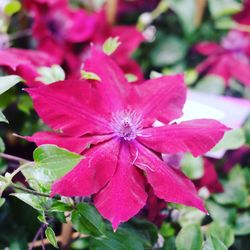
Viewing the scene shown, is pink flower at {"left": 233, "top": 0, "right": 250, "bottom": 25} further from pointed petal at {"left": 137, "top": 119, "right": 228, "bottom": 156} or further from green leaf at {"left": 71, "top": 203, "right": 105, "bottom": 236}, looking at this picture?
green leaf at {"left": 71, "top": 203, "right": 105, "bottom": 236}

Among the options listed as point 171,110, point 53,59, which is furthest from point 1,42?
point 171,110

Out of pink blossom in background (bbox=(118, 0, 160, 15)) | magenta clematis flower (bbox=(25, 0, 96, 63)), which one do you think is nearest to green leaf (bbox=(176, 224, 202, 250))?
magenta clematis flower (bbox=(25, 0, 96, 63))

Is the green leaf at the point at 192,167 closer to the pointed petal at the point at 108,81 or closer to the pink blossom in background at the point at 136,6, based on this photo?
the pointed petal at the point at 108,81

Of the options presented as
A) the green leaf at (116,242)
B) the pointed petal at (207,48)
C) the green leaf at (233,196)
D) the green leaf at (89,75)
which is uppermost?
the green leaf at (89,75)

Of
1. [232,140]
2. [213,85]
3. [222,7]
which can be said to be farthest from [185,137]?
[222,7]

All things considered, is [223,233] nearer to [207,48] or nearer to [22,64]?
[22,64]

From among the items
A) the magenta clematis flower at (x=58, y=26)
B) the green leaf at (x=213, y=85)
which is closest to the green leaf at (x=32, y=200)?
the magenta clematis flower at (x=58, y=26)

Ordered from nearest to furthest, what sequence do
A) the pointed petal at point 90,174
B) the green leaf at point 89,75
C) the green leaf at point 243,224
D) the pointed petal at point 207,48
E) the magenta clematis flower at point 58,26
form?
the pointed petal at point 90,174
the green leaf at point 89,75
the green leaf at point 243,224
the magenta clematis flower at point 58,26
the pointed petal at point 207,48
